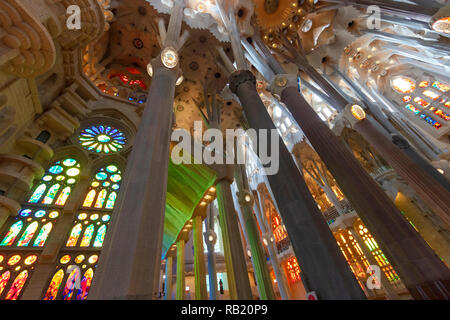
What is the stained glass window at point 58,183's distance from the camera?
6891 mm

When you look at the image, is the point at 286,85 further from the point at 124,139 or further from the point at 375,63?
the point at 375,63

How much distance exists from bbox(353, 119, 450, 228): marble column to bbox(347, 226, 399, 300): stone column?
616cm

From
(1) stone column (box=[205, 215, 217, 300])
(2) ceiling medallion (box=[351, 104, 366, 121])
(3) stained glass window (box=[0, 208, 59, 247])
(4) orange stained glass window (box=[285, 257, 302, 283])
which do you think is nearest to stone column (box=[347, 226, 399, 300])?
(4) orange stained glass window (box=[285, 257, 302, 283])

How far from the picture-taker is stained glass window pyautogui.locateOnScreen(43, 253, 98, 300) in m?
5.55

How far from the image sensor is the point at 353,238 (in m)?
13.1

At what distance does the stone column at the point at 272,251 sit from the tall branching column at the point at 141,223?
1234 centimetres

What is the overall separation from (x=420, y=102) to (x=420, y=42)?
598 centimetres

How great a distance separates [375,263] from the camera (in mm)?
11719

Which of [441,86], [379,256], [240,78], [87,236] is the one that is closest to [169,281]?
[87,236]

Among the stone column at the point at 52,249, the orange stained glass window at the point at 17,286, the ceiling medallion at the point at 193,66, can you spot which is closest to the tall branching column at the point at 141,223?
the stone column at the point at 52,249

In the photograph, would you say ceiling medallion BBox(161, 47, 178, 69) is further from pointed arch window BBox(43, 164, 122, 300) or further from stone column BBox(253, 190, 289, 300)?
stone column BBox(253, 190, 289, 300)

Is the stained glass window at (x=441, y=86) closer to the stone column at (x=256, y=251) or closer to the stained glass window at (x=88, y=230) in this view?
the stone column at (x=256, y=251)

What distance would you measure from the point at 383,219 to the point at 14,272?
30.2 ft
